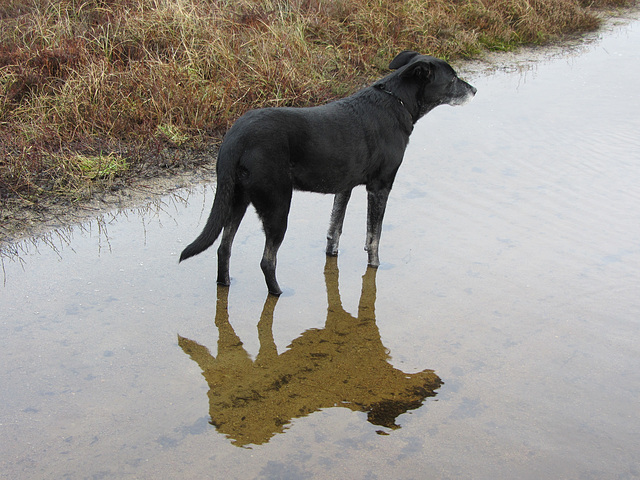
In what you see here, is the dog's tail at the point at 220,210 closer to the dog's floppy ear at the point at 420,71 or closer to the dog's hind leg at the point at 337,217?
the dog's hind leg at the point at 337,217

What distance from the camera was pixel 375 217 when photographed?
4.45m

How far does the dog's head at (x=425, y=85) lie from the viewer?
447 centimetres

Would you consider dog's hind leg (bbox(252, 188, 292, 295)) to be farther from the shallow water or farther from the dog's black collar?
the dog's black collar

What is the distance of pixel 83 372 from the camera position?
3311mm

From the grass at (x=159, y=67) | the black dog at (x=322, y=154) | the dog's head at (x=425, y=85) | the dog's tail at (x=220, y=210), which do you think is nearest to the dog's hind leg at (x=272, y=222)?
the black dog at (x=322, y=154)

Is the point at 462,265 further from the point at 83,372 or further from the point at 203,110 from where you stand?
the point at 203,110

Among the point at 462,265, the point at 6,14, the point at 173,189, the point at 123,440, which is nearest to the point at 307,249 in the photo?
the point at 462,265

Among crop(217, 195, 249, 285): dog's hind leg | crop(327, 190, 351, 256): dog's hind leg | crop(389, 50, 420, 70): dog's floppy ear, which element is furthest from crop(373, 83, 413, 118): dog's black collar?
crop(217, 195, 249, 285): dog's hind leg

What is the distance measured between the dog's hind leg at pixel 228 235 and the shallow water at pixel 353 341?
112 millimetres

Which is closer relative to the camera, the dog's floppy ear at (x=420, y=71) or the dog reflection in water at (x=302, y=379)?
the dog reflection in water at (x=302, y=379)

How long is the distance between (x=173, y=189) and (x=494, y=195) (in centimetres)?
279

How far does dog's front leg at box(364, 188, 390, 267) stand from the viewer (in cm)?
444

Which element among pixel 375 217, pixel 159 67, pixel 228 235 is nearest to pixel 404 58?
pixel 375 217

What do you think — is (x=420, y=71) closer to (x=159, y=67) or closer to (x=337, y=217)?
(x=337, y=217)
